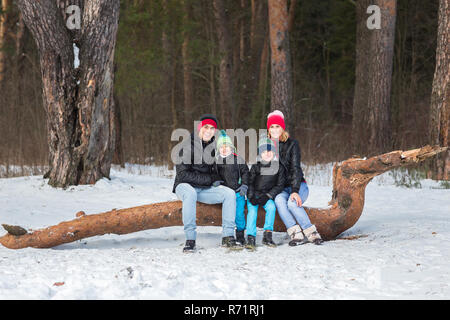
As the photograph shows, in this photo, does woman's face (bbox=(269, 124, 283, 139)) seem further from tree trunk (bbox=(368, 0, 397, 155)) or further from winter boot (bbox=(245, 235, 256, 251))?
tree trunk (bbox=(368, 0, 397, 155))

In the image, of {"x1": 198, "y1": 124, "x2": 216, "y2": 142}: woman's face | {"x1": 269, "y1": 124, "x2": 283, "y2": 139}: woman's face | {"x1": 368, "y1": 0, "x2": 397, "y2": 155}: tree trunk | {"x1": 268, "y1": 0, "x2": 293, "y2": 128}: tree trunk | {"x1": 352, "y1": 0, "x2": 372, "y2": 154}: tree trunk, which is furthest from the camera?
{"x1": 268, "y1": 0, "x2": 293, "y2": 128}: tree trunk

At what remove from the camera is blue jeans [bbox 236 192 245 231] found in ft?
18.1

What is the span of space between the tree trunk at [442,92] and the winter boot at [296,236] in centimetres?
432

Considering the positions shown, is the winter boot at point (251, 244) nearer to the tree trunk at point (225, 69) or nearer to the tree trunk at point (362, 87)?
the tree trunk at point (362, 87)

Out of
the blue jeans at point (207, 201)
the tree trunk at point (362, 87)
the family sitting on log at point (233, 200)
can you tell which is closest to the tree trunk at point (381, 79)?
the tree trunk at point (362, 87)

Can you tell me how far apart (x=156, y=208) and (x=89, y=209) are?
7.44 feet

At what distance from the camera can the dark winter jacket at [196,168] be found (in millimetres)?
5398

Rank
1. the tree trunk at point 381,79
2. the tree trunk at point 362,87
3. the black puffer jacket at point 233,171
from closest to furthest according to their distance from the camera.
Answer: the black puffer jacket at point 233,171 → the tree trunk at point 381,79 → the tree trunk at point 362,87

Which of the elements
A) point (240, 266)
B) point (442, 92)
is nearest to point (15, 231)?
point (240, 266)

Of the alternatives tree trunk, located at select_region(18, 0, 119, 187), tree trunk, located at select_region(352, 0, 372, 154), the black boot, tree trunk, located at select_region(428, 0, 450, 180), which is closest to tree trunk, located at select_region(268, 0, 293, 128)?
tree trunk, located at select_region(352, 0, 372, 154)

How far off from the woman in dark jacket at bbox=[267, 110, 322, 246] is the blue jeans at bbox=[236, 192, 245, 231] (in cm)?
36

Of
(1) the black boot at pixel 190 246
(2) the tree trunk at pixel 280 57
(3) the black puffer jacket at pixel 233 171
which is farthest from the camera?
(2) the tree trunk at pixel 280 57

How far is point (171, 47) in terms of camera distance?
1312cm
